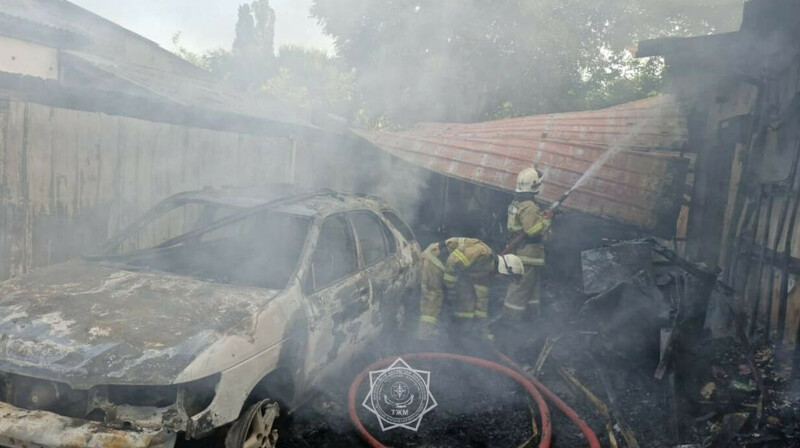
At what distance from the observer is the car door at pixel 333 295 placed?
136 inches

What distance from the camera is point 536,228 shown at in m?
6.07

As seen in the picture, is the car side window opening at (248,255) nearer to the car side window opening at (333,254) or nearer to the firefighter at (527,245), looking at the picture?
the car side window opening at (333,254)

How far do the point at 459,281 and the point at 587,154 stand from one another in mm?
3821

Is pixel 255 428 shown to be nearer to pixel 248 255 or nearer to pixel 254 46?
pixel 248 255

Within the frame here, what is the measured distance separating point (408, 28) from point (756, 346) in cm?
1362

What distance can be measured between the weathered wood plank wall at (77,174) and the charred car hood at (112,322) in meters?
1.11

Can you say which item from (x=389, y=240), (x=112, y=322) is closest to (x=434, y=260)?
(x=389, y=240)

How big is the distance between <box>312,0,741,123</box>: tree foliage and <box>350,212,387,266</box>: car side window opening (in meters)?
12.3

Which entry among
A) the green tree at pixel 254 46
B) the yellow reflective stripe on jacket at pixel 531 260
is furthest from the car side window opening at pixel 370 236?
the green tree at pixel 254 46

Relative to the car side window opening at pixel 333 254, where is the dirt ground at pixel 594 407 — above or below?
below

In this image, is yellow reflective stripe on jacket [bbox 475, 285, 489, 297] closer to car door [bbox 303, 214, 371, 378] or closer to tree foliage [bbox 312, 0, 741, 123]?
car door [bbox 303, 214, 371, 378]

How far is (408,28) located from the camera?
16016 mm

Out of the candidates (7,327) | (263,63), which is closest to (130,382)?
(7,327)

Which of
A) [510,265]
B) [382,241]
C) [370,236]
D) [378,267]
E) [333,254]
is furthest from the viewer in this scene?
[510,265]
